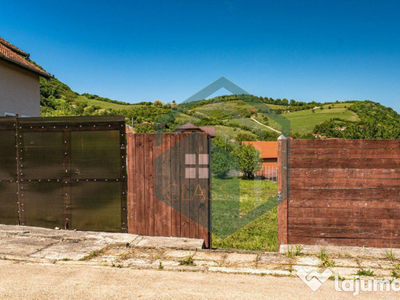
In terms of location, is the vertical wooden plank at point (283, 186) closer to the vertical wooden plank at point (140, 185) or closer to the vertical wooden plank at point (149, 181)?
the vertical wooden plank at point (149, 181)

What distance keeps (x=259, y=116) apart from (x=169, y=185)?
7.34 m

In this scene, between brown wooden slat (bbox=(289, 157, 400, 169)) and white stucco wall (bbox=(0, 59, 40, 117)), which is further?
white stucco wall (bbox=(0, 59, 40, 117))

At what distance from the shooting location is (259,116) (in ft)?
40.6

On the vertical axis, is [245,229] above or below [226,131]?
below

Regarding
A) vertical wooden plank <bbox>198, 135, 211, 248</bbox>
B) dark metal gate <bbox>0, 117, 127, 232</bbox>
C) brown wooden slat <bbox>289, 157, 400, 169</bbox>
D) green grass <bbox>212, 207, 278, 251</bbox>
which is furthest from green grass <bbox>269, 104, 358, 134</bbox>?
dark metal gate <bbox>0, 117, 127, 232</bbox>

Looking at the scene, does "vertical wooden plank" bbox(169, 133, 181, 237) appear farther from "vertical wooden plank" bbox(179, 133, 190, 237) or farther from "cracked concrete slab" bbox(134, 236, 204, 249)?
"cracked concrete slab" bbox(134, 236, 204, 249)

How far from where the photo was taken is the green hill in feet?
33.1

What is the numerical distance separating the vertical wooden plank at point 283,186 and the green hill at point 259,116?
138 inches

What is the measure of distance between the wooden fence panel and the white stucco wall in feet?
40.1

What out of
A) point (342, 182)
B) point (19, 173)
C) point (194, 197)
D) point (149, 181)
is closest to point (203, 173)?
point (194, 197)

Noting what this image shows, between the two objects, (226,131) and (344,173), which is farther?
(226,131)

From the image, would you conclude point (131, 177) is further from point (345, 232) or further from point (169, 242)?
point (345, 232)

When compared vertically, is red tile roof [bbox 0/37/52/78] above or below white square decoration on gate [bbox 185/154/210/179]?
above

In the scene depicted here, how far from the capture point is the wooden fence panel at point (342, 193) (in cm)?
518
